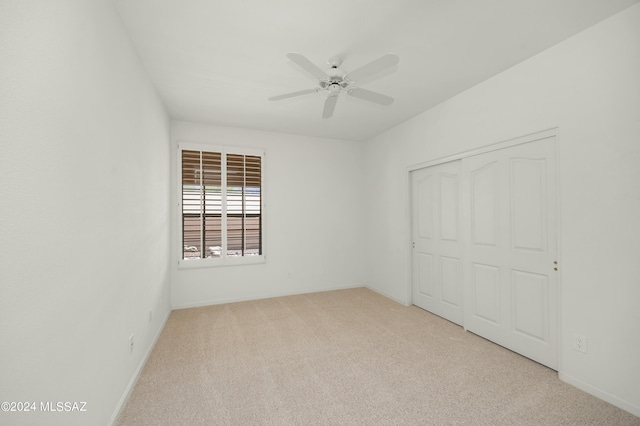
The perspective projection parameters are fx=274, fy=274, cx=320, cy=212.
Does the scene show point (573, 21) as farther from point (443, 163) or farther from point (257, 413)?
point (257, 413)

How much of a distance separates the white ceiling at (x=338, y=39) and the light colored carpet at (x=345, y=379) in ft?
9.20

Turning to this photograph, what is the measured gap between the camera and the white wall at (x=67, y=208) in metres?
0.95

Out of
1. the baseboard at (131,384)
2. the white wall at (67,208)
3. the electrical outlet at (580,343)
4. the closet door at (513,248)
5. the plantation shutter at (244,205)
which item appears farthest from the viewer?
the plantation shutter at (244,205)

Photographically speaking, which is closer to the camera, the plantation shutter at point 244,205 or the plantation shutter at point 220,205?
the plantation shutter at point 220,205

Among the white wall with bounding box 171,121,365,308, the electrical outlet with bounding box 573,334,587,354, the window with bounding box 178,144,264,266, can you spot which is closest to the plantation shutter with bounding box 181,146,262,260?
the window with bounding box 178,144,264,266

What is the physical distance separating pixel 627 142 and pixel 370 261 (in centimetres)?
371

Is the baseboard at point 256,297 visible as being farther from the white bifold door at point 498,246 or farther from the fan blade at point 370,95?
the fan blade at point 370,95

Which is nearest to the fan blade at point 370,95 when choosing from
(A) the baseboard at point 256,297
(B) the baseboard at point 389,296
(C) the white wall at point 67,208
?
(C) the white wall at point 67,208

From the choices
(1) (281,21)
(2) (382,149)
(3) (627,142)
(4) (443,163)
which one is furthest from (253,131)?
(3) (627,142)

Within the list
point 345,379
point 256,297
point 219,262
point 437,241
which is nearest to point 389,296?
point 437,241

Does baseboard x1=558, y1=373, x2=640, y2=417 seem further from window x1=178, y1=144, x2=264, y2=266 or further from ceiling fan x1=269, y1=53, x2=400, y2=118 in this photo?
window x1=178, y1=144, x2=264, y2=266

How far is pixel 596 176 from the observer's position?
6.90 ft

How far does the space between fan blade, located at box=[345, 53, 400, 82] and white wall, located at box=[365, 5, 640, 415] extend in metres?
1.52

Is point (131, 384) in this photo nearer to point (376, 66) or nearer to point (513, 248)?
point (376, 66)
